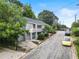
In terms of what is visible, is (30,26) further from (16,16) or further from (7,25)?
(7,25)

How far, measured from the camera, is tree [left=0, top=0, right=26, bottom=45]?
20922mm

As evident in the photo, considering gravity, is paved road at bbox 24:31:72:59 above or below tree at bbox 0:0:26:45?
below

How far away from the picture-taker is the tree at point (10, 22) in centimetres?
2092

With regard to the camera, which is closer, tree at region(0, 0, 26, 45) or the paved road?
the paved road

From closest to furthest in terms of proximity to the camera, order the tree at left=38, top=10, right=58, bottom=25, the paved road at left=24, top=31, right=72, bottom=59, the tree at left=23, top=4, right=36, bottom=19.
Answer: the paved road at left=24, top=31, right=72, bottom=59, the tree at left=23, top=4, right=36, bottom=19, the tree at left=38, top=10, right=58, bottom=25

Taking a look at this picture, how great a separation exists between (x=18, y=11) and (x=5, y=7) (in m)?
2.59

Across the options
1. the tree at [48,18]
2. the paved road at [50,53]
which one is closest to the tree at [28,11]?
the tree at [48,18]

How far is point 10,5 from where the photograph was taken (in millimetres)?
23672

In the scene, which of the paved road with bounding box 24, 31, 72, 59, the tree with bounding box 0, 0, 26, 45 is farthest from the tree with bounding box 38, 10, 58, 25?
the tree with bounding box 0, 0, 26, 45

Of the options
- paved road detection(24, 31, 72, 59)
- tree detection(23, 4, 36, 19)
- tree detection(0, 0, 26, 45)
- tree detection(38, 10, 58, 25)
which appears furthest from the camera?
tree detection(38, 10, 58, 25)

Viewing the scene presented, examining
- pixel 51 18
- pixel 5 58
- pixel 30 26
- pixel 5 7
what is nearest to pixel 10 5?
pixel 5 7

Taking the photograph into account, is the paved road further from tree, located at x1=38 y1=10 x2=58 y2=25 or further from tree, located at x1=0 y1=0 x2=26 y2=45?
tree, located at x1=38 y1=10 x2=58 y2=25

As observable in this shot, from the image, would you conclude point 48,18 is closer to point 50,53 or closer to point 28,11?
point 28,11

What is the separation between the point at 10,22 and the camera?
2278 centimetres
